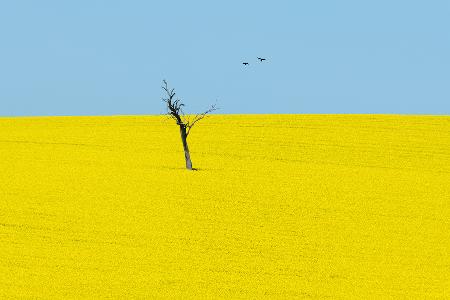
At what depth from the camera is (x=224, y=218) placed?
66.3 feet

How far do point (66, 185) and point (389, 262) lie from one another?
10.8 metres

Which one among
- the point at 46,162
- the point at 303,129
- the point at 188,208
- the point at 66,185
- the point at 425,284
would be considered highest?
the point at 303,129

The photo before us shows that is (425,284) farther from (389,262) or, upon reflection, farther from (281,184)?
(281,184)

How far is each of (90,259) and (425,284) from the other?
6.81 meters

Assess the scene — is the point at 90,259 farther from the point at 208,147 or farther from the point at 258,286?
the point at 208,147

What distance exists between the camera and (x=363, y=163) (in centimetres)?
3203

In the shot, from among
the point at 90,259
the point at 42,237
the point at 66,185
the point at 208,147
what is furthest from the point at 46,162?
the point at 90,259

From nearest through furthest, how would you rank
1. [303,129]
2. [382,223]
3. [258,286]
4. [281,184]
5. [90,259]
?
1. [258,286]
2. [90,259]
3. [382,223]
4. [281,184]
5. [303,129]

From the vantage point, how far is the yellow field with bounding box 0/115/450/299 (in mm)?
15211

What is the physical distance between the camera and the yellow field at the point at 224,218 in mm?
15211

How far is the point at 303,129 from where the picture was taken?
1567 inches

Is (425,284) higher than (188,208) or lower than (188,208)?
lower

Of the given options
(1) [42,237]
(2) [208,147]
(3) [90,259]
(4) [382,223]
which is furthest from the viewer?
(2) [208,147]

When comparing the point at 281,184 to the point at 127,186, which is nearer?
the point at 127,186
